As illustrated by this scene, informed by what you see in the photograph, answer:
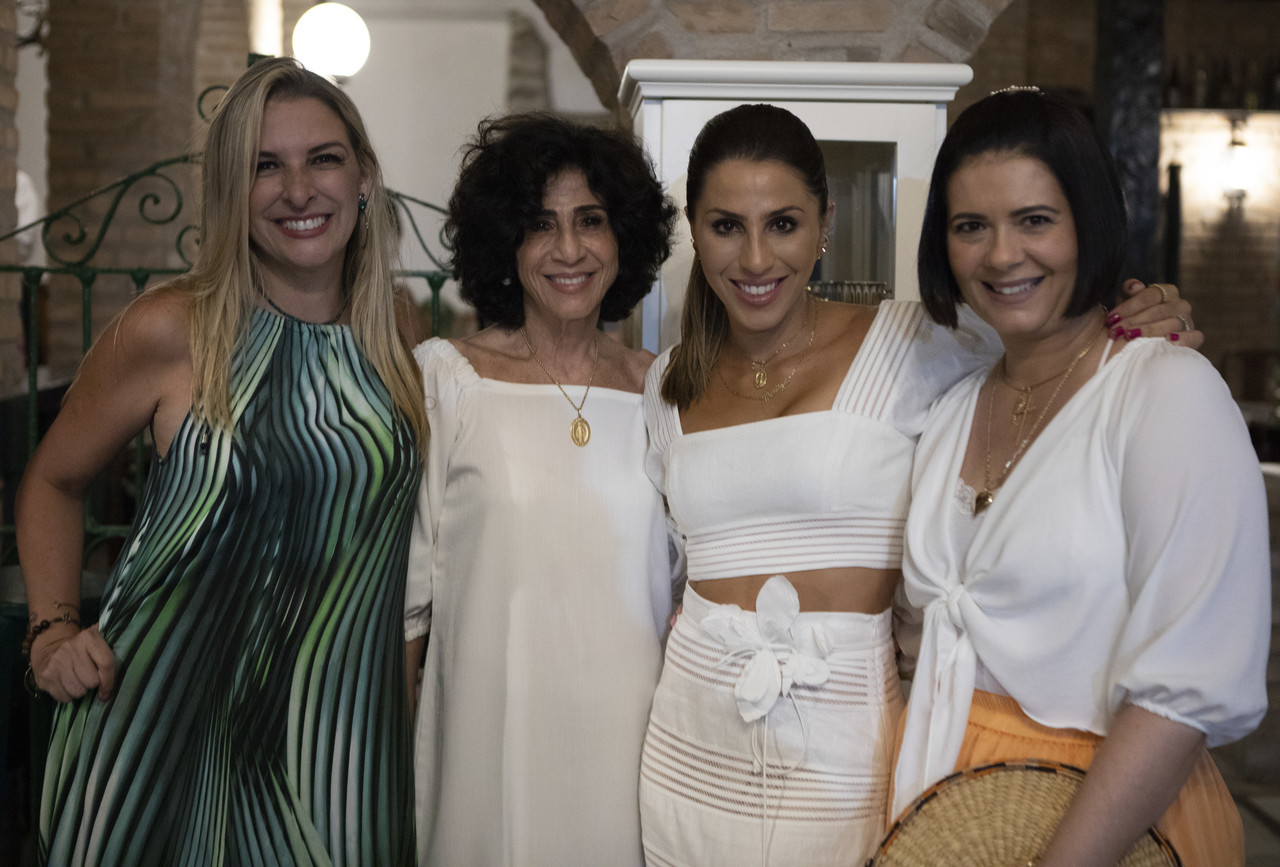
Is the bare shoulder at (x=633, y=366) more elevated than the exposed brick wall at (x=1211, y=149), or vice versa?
the exposed brick wall at (x=1211, y=149)

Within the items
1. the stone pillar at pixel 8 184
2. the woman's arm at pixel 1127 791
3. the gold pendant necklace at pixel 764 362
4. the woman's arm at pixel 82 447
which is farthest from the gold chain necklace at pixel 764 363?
the stone pillar at pixel 8 184

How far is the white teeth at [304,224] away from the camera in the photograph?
6.29 ft

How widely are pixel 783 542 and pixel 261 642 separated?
92 centimetres

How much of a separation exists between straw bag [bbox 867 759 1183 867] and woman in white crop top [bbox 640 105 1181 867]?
334mm

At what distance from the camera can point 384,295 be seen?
209 cm

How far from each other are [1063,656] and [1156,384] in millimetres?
379

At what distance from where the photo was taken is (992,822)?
1.39 meters

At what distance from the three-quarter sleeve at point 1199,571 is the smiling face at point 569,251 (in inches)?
42.5

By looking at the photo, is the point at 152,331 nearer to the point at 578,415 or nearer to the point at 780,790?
the point at 578,415

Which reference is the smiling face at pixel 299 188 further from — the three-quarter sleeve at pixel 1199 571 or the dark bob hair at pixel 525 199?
the three-quarter sleeve at pixel 1199 571

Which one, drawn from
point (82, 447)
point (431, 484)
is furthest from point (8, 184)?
point (431, 484)

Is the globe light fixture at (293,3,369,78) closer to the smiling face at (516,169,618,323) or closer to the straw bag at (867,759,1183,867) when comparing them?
the smiling face at (516,169,618,323)

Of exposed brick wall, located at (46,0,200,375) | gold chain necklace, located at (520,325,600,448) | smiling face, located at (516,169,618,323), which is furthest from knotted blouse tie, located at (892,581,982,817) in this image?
exposed brick wall, located at (46,0,200,375)

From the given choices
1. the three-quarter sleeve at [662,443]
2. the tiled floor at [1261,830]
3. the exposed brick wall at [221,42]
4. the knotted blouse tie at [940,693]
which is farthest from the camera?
the exposed brick wall at [221,42]
